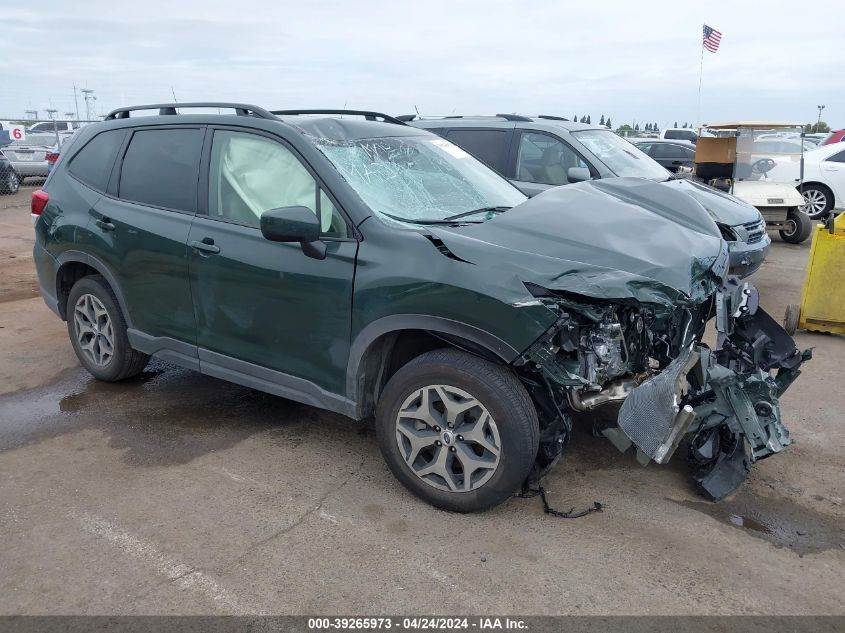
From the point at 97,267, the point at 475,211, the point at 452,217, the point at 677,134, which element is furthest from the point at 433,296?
the point at 677,134

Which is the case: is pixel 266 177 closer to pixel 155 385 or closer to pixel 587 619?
pixel 155 385

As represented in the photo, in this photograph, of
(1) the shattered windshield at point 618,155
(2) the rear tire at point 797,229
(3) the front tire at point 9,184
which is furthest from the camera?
(3) the front tire at point 9,184

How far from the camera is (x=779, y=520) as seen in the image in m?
3.38

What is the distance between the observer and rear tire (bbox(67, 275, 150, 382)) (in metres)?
4.72

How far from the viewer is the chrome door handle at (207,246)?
3.96 metres

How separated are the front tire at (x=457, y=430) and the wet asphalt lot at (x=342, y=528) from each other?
164 mm

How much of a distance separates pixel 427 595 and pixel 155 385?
3.06 meters

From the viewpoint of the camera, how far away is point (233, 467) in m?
3.88

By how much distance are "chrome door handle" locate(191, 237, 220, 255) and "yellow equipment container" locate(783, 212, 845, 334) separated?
512 centimetres

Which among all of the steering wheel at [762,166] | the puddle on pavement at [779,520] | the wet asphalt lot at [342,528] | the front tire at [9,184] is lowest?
the puddle on pavement at [779,520]

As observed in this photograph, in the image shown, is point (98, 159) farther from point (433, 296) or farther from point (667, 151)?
point (667, 151)

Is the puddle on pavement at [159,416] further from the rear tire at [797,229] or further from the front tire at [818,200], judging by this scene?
the front tire at [818,200]

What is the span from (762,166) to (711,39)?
1233 centimetres

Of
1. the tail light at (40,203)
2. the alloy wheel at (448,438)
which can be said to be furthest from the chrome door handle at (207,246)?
the tail light at (40,203)
